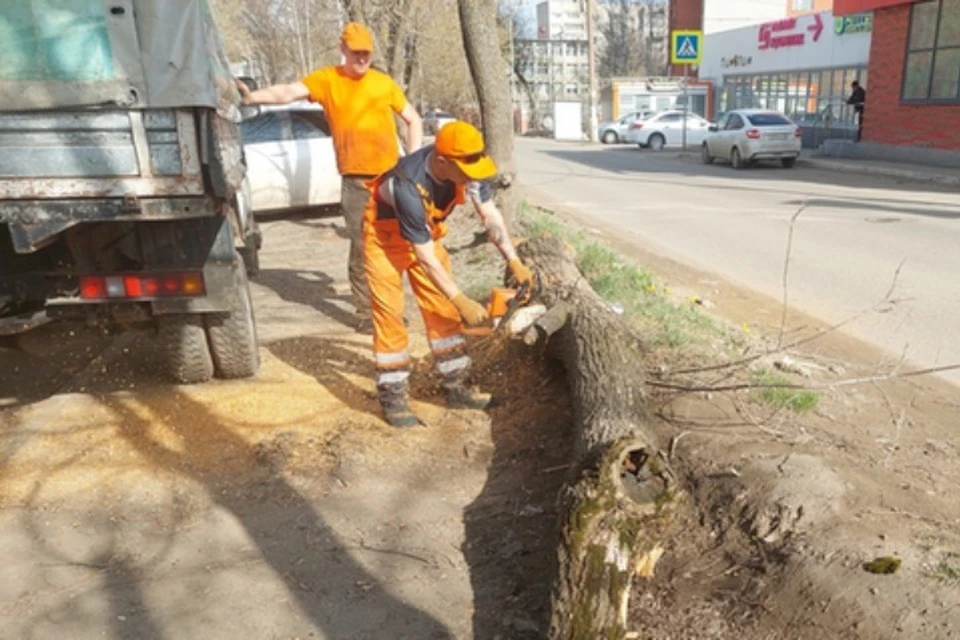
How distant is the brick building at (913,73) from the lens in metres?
18.5

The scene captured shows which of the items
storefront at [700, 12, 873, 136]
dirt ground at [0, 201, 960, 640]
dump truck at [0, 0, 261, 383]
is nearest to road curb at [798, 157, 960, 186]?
storefront at [700, 12, 873, 136]

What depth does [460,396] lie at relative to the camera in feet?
15.6

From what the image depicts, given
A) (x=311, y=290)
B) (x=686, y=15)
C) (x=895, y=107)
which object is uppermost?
(x=686, y=15)

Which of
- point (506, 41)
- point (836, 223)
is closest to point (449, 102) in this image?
point (506, 41)

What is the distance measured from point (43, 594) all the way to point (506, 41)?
39554 millimetres

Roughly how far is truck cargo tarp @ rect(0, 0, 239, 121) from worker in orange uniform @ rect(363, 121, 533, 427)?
1.06 metres

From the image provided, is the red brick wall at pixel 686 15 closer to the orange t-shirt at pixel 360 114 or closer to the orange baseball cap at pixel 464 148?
the orange t-shirt at pixel 360 114

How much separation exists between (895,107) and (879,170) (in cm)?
325

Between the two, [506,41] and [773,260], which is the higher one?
[506,41]

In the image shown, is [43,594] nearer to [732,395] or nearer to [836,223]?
[732,395]

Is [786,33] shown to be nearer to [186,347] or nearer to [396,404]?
[396,404]

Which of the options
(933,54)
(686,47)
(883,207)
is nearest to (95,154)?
(883,207)

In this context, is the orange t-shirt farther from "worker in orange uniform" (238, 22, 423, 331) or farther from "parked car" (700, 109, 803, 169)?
"parked car" (700, 109, 803, 169)

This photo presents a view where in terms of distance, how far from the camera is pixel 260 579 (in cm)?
322
